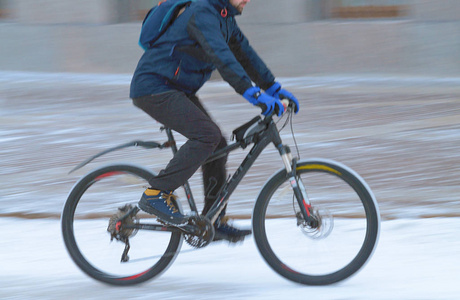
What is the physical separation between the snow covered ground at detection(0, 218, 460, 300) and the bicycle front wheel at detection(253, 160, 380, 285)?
11 centimetres

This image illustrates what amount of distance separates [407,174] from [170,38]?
3674mm

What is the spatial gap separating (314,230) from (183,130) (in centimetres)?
86

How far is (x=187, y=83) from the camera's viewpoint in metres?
4.14

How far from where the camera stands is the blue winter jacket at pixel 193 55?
3910 mm

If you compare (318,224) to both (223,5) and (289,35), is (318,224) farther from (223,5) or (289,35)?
(289,35)

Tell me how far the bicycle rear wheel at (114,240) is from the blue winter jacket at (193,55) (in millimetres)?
507

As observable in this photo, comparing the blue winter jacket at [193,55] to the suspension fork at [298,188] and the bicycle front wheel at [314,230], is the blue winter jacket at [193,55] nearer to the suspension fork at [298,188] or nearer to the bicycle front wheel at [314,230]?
the suspension fork at [298,188]

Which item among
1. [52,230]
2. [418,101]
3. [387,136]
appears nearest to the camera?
[52,230]

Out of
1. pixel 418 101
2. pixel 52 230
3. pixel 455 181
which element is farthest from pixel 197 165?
pixel 418 101

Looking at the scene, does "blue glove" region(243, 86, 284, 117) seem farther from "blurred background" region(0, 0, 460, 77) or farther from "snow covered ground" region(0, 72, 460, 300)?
"blurred background" region(0, 0, 460, 77)

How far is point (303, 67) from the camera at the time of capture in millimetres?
15008

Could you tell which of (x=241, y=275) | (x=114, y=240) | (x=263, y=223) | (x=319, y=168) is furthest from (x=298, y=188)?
(x=114, y=240)

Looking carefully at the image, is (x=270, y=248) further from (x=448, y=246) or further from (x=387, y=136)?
(x=387, y=136)

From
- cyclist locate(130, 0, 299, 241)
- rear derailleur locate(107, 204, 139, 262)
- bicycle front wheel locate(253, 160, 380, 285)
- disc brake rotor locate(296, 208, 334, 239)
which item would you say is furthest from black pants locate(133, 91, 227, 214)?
disc brake rotor locate(296, 208, 334, 239)
